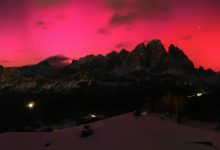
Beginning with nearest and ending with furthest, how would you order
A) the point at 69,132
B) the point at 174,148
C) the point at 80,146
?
the point at 174,148
the point at 80,146
the point at 69,132

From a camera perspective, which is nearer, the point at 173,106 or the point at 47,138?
the point at 47,138

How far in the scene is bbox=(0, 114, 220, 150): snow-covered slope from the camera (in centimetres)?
1956

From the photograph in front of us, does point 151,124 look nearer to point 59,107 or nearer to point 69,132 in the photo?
point 69,132

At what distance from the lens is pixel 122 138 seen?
21.0 m

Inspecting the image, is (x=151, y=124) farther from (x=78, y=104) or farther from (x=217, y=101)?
(x=78, y=104)

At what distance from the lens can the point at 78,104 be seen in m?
162

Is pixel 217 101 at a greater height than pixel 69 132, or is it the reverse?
pixel 217 101

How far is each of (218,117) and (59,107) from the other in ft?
383

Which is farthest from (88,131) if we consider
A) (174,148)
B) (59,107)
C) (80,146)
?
(59,107)

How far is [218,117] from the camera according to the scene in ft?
139

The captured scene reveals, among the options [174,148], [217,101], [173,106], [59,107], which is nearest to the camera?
[174,148]

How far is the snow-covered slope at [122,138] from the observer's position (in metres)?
19.6

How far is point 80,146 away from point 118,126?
498 centimetres

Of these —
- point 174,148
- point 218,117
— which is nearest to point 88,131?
point 174,148
